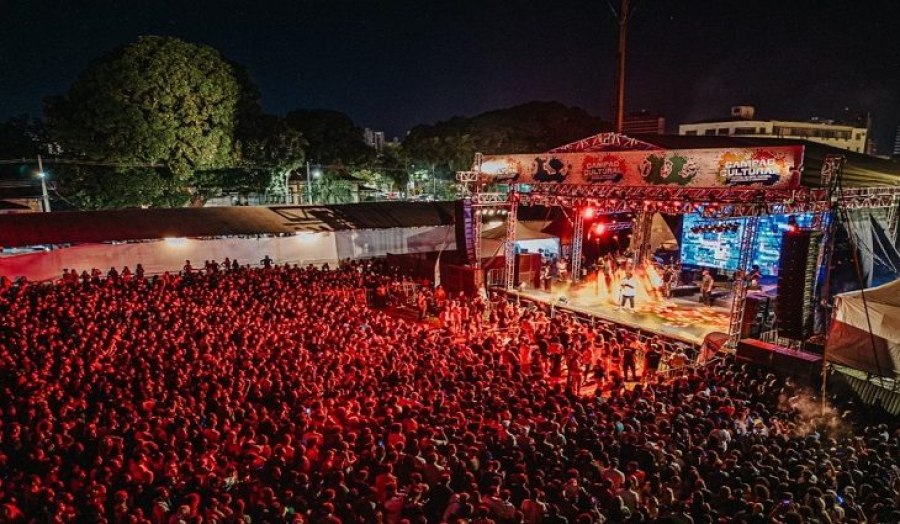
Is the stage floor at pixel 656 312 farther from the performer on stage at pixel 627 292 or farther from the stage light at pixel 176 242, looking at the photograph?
the stage light at pixel 176 242

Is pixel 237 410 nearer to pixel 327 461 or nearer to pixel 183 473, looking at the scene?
pixel 183 473

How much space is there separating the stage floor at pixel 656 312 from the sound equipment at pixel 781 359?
1525 millimetres

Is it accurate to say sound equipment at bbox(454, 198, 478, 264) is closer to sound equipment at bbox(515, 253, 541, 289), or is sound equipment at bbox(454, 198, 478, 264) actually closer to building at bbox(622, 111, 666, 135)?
sound equipment at bbox(515, 253, 541, 289)

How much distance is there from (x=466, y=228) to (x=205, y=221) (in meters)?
9.74

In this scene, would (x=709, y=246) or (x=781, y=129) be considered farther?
(x=781, y=129)

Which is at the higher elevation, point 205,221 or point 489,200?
point 489,200

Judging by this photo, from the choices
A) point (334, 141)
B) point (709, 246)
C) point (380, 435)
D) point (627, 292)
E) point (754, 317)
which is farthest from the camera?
point (334, 141)

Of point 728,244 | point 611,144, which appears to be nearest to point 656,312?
point 611,144

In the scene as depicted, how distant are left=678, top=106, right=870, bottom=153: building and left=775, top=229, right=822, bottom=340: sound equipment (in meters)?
49.8

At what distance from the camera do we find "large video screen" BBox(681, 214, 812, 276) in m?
19.5

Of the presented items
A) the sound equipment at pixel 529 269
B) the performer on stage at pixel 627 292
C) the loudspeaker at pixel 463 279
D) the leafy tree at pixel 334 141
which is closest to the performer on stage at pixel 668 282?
the performer on stage at pixel 627 292

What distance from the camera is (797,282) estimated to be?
1123 centimetres

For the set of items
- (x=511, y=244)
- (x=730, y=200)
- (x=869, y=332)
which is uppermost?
(x=730, y=200)

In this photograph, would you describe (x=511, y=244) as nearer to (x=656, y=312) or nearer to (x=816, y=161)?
(x=656, y=312)
